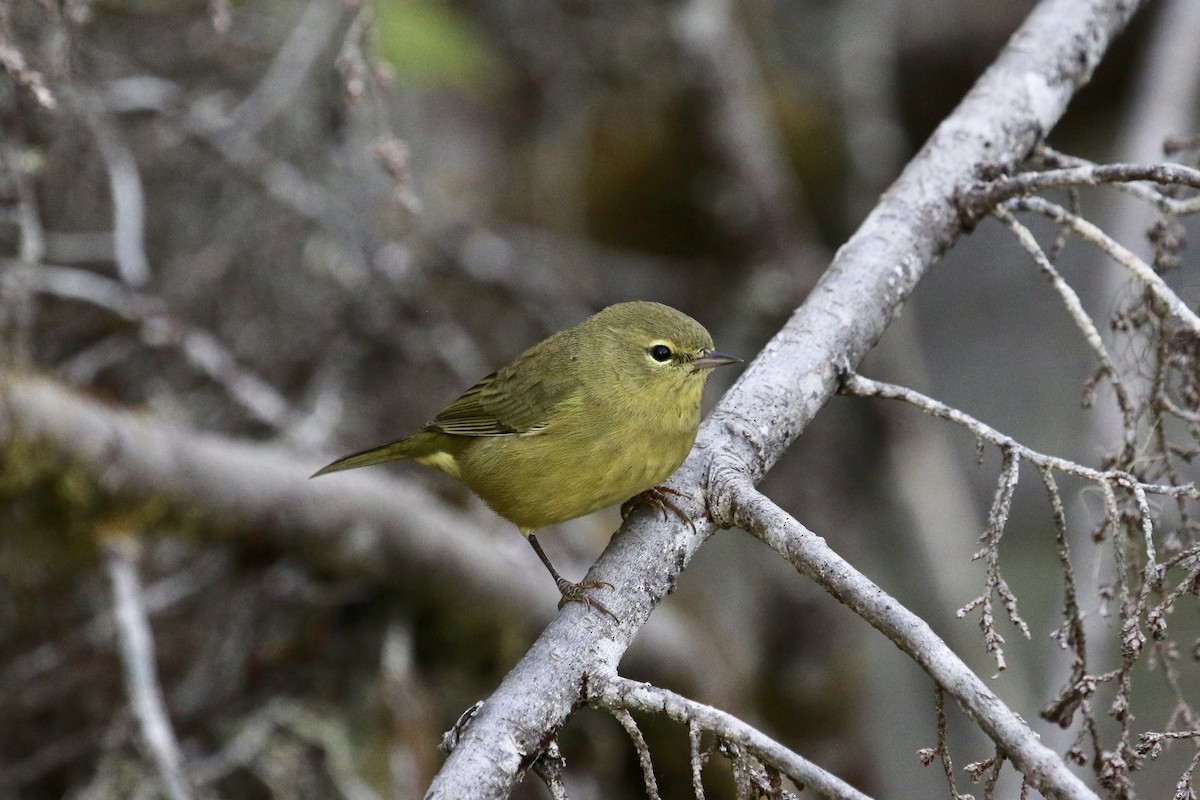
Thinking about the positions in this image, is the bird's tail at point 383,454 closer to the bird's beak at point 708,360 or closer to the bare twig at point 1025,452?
the bird's beak at point 708,360

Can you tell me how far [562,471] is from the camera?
3.49 m

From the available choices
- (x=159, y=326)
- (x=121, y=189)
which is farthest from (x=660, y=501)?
(x=121, y=189)

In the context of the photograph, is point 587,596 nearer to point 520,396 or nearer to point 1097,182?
point 1097,182

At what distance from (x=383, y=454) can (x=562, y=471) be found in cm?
86

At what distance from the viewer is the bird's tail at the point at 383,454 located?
390 cm

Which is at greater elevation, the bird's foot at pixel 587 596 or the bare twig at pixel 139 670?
the bird's foot at pixel 587 596

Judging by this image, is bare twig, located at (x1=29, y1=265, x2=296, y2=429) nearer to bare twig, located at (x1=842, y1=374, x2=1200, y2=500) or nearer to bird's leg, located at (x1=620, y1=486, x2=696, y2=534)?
bird's leg, located at (x1=620, y1=486, x2=696, y2=534)

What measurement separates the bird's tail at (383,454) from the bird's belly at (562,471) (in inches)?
8.6

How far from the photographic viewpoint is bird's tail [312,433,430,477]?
3898mm

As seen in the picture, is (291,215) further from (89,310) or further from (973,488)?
(973,488)

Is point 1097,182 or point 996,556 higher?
point 1097,182

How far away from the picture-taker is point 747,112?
6.70 meters

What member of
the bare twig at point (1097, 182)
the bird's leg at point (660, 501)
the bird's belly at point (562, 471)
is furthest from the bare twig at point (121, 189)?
the bare twig at point (1097, 182)

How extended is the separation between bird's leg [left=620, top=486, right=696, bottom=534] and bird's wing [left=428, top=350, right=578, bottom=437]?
0.70 meters
